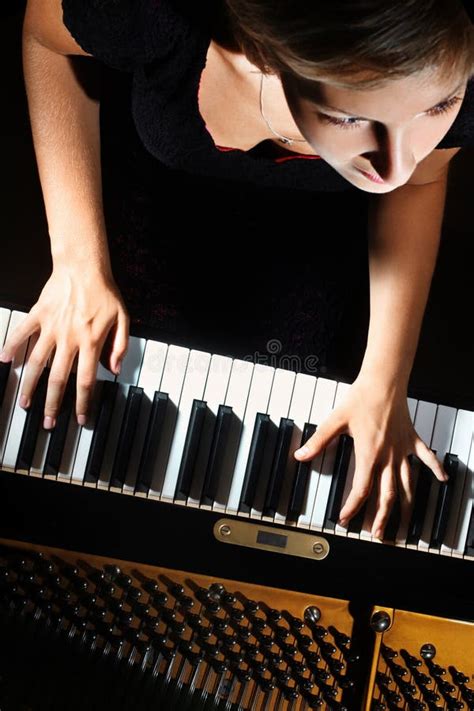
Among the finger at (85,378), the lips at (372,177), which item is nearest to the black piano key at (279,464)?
the finger at (85,378)

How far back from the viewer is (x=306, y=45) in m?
0.77

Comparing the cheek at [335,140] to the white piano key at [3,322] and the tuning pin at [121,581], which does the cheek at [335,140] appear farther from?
the tuning pin at [121,581]

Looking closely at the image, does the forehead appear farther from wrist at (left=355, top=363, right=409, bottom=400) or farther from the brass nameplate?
the brass nameplate

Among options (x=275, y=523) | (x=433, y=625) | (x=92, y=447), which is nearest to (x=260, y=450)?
(x=275, y=523)

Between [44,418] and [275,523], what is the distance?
0.41 metres

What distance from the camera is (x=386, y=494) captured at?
1.21m

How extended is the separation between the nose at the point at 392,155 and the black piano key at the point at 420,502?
0.51m

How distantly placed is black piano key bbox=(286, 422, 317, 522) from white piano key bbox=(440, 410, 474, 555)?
264 mm

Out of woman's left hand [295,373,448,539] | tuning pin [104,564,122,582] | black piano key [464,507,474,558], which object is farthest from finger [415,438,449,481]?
tuning pin [104,564,122,582]

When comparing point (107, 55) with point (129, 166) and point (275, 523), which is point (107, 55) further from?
point (275, 523)

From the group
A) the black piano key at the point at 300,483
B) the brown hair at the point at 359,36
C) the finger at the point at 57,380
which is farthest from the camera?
the black piano key at the point at 300,483

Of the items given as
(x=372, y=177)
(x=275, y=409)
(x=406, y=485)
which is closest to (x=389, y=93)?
(x=372, y=177)

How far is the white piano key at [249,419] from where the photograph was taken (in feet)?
3.96

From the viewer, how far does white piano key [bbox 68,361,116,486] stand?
1156 mm
